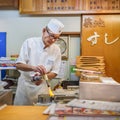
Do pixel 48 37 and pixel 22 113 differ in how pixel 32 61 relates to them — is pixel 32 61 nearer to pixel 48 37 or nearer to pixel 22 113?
pixel 48 37

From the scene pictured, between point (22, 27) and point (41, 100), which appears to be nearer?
point (41, 100)

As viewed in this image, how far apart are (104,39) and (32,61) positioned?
166 centimetres

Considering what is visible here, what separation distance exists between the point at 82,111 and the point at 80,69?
209 cm

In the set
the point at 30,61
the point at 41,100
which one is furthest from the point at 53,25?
the point at 41,100

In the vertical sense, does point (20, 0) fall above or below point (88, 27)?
above

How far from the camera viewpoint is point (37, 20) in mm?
4020

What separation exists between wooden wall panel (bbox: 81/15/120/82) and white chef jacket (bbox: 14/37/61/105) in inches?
48.2

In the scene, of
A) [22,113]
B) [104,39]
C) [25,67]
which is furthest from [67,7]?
[22,113]

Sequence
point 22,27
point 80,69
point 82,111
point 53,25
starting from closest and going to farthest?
point 82,111 < point 53,25 < point 80,69 < point 22,27

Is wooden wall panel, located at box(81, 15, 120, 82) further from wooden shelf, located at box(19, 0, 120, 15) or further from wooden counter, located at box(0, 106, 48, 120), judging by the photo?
wooden counter, located at box(0, 106, 48, 120)

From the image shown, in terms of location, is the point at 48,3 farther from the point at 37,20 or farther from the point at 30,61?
the point at 30,61

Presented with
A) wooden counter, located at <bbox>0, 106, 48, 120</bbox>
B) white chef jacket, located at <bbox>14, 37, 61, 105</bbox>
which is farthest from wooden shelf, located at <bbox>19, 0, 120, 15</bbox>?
wooden counter, located at <bbox>0, 106, 48, 120</bbox>

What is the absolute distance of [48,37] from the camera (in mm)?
2570

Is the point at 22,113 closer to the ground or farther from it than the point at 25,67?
closer to the ground
